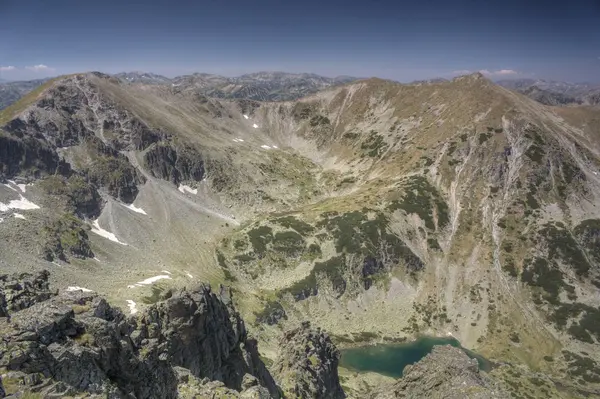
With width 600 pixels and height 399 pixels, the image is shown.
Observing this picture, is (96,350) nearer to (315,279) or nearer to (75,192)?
(315,279)

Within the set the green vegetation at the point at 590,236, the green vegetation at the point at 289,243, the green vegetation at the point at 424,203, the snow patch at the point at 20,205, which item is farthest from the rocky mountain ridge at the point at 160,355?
the green vegetation at the point at 590,236

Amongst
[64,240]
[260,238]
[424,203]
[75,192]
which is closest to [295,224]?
[260,238]

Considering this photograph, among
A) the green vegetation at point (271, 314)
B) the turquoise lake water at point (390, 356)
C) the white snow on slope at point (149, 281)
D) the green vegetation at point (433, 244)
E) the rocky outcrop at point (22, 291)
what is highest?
the rocky outcrop at point (22, 291)

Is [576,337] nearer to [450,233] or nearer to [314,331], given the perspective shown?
[450,233]

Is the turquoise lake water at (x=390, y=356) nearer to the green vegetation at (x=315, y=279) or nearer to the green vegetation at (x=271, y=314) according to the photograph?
the green vegetation at (x=271, y=314)


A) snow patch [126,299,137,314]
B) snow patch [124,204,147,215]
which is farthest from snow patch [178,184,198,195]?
snow patch [126,299,137,314]

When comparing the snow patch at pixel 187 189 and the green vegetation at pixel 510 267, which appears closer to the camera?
the green vegetation at pixel 510 267

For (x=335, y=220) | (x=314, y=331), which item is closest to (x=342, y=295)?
(x=335, y=220)
